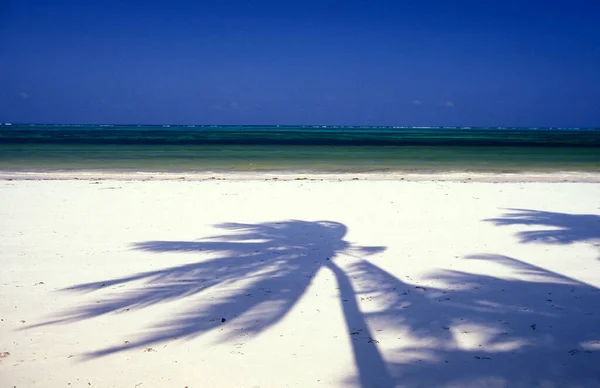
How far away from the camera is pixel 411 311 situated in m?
5.48

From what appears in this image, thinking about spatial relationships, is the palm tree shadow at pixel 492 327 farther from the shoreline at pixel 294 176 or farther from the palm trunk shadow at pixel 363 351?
the shoreline at pixel 294 176

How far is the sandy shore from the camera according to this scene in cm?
422

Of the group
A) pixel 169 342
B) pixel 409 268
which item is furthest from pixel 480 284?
pixel 169 342

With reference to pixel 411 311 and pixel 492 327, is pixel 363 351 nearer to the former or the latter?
pixel 411 311

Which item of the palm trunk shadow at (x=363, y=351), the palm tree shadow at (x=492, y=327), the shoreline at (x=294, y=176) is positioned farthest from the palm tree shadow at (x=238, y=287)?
the shoreline at (x=294, y=176)

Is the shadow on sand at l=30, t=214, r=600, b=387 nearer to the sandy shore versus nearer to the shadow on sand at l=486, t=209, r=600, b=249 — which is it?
the sandy shore

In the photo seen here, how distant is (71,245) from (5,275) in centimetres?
171

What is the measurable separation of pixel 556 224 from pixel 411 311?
6.48m

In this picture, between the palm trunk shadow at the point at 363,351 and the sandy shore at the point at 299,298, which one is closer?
the palm trunk shadow at the point at 363,351

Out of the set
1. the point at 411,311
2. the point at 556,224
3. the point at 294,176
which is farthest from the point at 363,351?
the point at 294,176

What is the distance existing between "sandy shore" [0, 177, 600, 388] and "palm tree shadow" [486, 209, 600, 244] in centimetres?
6

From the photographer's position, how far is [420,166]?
29641mm

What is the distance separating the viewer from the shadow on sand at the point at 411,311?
13.8 feet

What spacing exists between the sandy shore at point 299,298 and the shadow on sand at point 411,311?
2 centimetres
